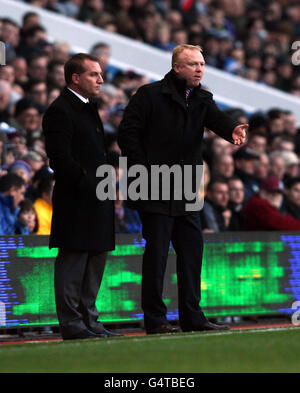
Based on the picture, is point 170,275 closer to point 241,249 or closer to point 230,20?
point 241,249

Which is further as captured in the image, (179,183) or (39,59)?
(39,59)

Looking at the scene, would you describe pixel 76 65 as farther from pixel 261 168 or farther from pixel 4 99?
pixel 261 168

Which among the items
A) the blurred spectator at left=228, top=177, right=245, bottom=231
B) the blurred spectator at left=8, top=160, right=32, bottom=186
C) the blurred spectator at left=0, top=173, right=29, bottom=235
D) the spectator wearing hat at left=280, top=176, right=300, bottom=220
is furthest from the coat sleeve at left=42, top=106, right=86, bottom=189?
the spectator wearing hat at left=280, top=176, right=300, bottom=220

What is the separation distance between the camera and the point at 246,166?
14.6 metres

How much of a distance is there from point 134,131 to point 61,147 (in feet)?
2.25

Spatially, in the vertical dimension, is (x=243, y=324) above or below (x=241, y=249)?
below

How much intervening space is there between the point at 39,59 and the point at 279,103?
321 inches

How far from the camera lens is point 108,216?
8555 millimetres

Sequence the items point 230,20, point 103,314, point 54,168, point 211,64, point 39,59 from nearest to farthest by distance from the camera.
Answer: point 54,168, point 103,314, point 39,59, point 211,64, point 230,20

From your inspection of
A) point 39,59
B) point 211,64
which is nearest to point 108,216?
point 39,59

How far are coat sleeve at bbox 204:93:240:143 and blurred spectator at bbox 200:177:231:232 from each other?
3.22 meters

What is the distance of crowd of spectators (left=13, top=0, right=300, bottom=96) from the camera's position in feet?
62.3

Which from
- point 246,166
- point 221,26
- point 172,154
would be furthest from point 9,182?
point 221,26

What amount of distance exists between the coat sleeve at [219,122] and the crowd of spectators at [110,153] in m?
1.30
